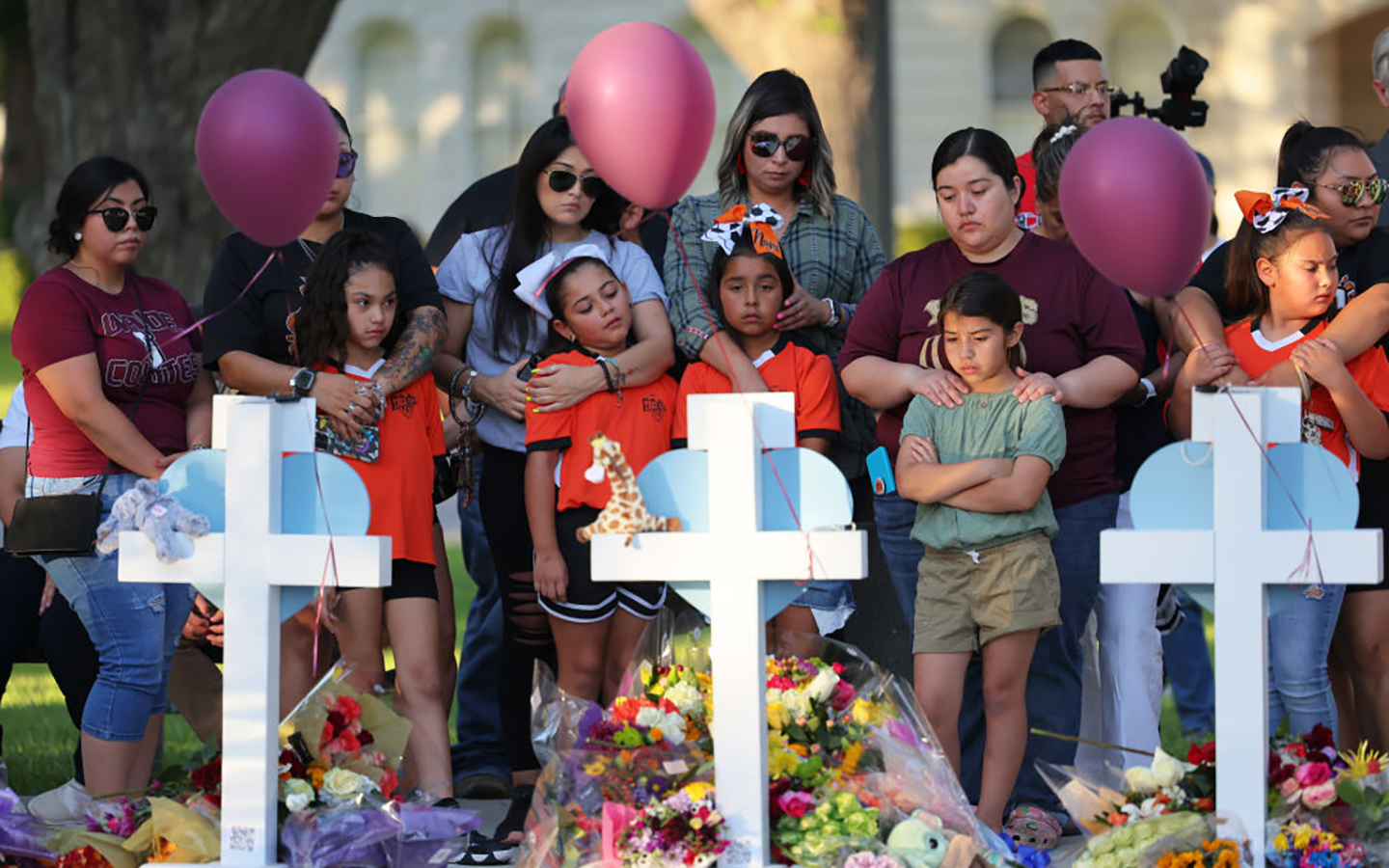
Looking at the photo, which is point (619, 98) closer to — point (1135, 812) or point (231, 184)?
point (231, 184)

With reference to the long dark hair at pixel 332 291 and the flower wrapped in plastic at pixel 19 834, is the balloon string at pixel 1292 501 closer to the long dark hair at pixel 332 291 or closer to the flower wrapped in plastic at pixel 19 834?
the long dark hair at pixel 332 291

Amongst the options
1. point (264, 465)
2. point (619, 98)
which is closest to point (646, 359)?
point (619, 98)

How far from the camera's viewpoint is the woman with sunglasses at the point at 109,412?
4836mm

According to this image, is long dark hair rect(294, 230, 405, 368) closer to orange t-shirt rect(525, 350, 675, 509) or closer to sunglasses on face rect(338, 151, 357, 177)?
sunglasses on face rect(338, 151, 357, 177)

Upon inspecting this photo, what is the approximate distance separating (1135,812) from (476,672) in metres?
2.58

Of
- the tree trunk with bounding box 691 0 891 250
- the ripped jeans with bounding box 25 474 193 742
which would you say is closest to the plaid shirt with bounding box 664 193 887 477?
the ripped jeans with bounding box 25 474 193 742

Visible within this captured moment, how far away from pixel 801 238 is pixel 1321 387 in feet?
4.89

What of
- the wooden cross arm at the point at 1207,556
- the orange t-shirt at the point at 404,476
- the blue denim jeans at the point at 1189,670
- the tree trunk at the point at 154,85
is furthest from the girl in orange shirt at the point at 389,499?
the tree trunk at the point at 154,85

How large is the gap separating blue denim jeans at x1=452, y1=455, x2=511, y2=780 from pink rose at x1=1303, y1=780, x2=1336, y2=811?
261 cm

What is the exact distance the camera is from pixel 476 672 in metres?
5.92

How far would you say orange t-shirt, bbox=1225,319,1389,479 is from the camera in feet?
15.4

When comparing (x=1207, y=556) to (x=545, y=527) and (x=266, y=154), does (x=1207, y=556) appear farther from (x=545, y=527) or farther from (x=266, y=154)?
(x=266, y=154)

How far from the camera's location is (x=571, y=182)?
17.0ft

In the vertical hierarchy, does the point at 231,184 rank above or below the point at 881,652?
above
